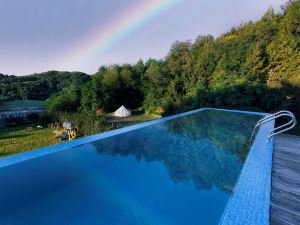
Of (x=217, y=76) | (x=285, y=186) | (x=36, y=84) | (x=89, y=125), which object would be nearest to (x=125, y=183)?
(x=285, y=186)

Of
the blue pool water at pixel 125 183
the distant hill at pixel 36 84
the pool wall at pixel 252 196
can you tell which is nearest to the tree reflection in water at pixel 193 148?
the blue pool water at pixel 125 183

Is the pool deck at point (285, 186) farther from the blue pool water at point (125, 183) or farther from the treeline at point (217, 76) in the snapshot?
the treeline at point (217, 76)

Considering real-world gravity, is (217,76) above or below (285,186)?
above

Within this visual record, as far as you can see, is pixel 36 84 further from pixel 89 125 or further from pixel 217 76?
pixel 217 76

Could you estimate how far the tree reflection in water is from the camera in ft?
9.13

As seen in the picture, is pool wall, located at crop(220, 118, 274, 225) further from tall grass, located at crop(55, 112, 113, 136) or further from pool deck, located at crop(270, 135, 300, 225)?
tall grass, located at crop(55, 112, 113, 136)

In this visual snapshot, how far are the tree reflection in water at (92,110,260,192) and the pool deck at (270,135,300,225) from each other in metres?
0.44

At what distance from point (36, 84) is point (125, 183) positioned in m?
33.3

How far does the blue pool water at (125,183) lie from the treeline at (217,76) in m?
6.78

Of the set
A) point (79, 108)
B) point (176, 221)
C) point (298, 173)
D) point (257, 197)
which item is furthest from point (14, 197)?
point (79, 108)

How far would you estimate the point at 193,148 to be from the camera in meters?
3.92

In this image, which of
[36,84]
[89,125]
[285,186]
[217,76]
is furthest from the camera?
[36,84]

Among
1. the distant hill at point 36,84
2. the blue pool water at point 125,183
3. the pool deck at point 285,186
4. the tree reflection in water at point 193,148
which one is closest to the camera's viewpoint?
the pool deck at point 285,186

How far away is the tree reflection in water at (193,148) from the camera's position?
2.78m
